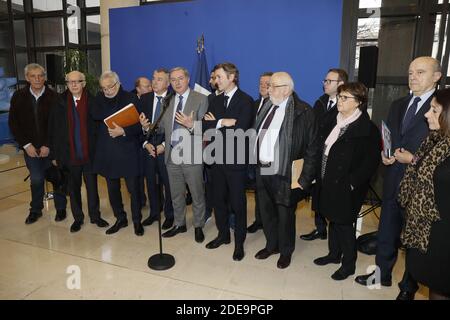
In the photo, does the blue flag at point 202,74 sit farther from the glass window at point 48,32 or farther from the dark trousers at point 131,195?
the glass window at point 48,32

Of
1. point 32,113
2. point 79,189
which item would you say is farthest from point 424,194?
point 32,113

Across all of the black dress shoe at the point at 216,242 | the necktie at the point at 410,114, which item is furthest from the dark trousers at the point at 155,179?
the necktie at the point at 410,114

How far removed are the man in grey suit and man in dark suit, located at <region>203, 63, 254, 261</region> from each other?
23 centimetres

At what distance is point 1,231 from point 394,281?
4.28 m

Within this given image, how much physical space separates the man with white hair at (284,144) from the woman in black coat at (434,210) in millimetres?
990

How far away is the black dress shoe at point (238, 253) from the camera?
3268 millimetres

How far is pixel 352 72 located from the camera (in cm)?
483

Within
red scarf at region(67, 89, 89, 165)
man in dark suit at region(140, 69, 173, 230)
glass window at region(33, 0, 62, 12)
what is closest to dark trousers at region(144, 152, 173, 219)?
man in dark suit at region(140, 69, 173, 230)

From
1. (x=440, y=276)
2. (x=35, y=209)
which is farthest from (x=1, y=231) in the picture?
(x=440, y=276)

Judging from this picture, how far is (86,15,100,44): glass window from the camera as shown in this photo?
8125 millimetres

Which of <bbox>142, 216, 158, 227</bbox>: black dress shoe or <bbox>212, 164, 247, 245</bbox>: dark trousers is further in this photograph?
<bbox>142, 216, 158, 227</bbox>: black dress shoe

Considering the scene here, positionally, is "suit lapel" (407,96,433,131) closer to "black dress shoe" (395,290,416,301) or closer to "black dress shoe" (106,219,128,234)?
"black dress shoe" (395,290,416,301)
